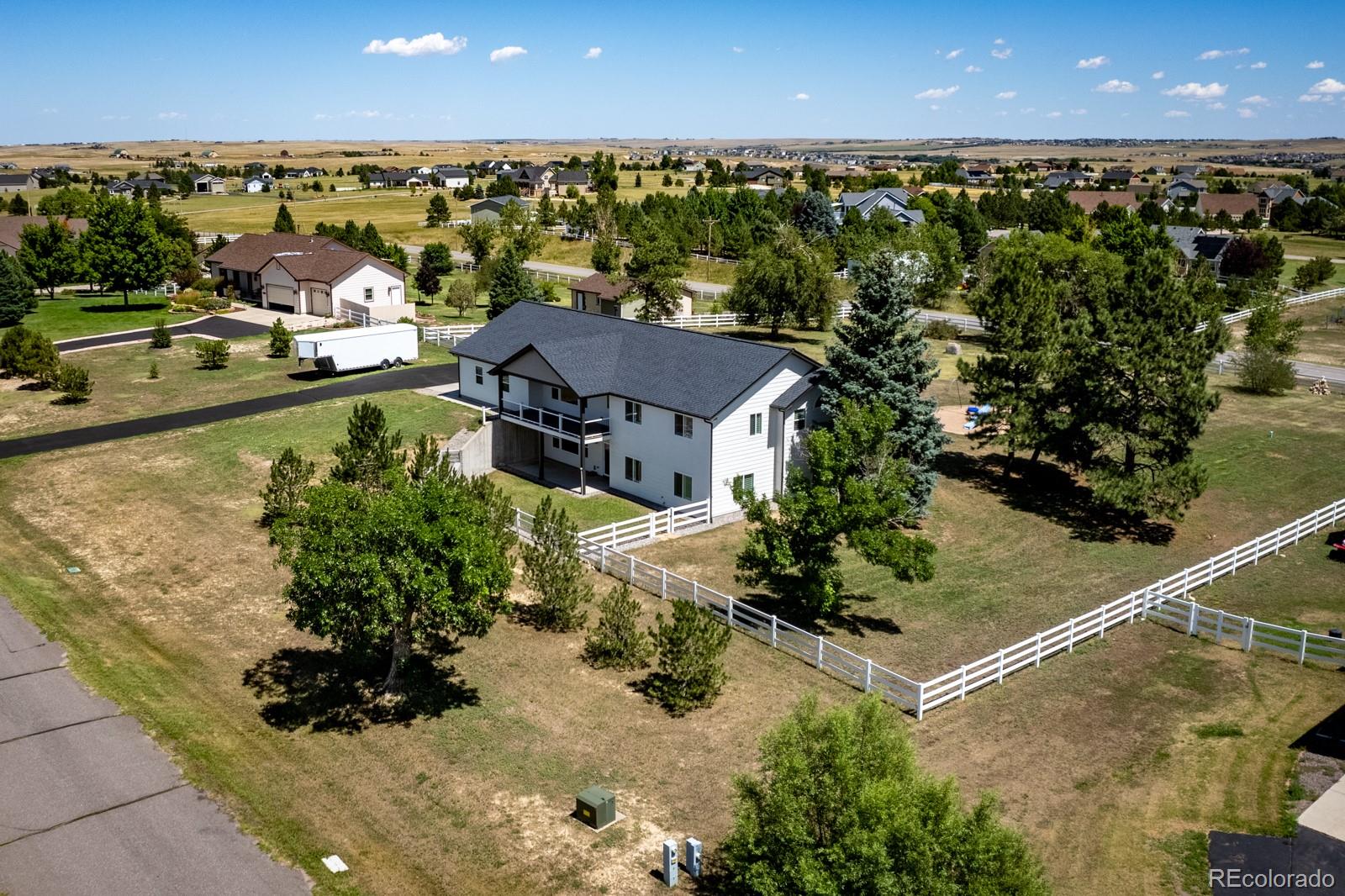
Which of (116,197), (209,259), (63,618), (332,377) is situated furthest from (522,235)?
(63,618)

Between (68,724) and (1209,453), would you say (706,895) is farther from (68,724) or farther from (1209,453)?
(1209,453)

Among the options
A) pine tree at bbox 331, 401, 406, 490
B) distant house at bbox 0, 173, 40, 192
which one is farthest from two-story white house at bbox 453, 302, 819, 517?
distant house at bbox 0, 173, 40, 192

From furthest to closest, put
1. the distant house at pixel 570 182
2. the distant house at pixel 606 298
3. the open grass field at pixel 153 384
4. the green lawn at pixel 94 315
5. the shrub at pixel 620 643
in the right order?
1. the distant house at pixel 570 182
2. the distant house at pixel 606 298
3. the green lawn at pixel 94 315
4. the open grass field at pixel 153 384
5. the shrub at pixel 620 643

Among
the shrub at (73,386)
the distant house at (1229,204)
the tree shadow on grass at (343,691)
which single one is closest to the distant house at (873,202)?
the distant house at (1229,204)

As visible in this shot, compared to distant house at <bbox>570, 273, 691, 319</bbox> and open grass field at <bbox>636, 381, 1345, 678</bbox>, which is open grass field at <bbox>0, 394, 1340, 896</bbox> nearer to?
open grass field at <bbox>636, 381, 1345, 678</bbox>

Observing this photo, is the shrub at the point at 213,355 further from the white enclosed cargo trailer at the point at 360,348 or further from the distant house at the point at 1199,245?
the distant house at the point at 1199,245
